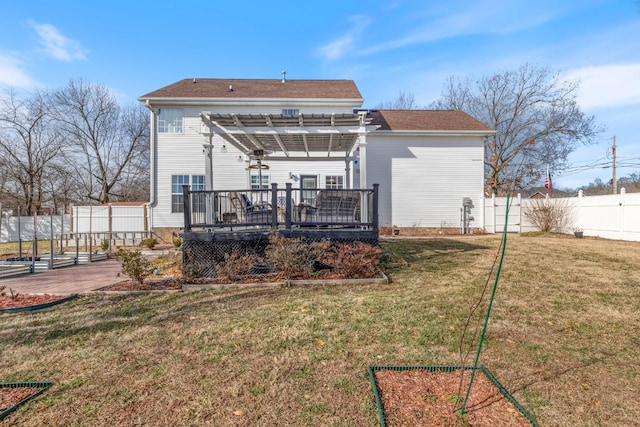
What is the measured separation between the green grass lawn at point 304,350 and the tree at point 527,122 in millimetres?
20684

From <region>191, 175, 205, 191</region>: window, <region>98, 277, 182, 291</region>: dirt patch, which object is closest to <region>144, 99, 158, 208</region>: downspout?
<region>191, 175, 205, 191</region>: window

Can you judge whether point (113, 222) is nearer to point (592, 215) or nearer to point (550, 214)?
point (550, 214)

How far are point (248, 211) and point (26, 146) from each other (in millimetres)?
25003

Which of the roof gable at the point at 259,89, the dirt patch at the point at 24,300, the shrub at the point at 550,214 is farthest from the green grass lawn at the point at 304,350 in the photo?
the roof gable at the point at 259,89

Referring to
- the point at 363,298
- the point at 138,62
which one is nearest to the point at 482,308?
the point at 363,298

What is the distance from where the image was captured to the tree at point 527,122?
22594mm

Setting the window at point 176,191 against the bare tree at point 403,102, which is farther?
the bare tree at point 403,102

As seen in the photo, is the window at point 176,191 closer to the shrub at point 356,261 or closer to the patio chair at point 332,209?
the patio chair at point 332,209

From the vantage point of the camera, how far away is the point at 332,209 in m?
7.07

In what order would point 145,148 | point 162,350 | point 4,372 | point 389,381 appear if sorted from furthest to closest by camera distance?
point 145,148 < point 162,350 < point 4,372 < point 389,381

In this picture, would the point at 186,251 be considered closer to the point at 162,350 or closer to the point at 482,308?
the point at 162,350

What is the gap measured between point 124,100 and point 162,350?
31.5 metres

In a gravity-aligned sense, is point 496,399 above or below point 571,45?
below

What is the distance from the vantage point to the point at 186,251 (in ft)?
21.1
